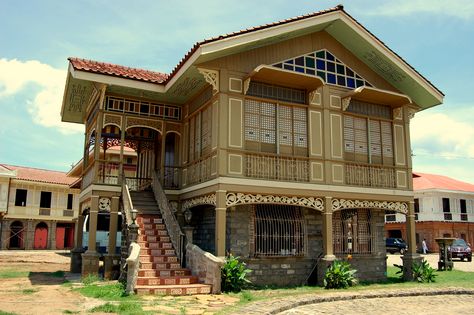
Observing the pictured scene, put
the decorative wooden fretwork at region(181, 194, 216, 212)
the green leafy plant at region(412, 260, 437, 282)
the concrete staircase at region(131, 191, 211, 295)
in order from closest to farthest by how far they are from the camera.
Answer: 1. the concrete staircase at region(131, 191, 211, 295)
2. the decorative wooden fretwork at region(181, 194, 216, 212)
3. the green leafy plant at region(412, 260, 437, 282)

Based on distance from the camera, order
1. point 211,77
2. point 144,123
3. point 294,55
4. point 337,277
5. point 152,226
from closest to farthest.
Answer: point 211,77, point 337,277, point 152,226, point 294,55, point 144,123

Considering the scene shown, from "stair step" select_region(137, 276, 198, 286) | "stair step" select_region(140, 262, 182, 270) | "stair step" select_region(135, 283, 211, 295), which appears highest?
"stair step" select_region(140, 262, 182, 270)

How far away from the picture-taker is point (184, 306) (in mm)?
9867

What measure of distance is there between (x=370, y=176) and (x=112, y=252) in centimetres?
919

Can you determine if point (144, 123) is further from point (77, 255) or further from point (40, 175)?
point (40, 175)

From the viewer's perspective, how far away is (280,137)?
578 inches

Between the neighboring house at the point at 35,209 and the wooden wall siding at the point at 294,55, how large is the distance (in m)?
32.5

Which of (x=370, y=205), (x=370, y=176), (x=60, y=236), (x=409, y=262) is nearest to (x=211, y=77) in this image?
(x=370, y=176)

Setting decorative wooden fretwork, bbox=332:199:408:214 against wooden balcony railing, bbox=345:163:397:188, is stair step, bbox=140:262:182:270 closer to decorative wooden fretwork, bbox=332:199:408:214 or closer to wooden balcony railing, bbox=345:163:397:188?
decorative wooden fretwork, bbox=332:199:408:214

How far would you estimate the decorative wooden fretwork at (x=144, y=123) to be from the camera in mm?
16438

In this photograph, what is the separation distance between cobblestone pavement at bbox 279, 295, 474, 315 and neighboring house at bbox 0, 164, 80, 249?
118ft

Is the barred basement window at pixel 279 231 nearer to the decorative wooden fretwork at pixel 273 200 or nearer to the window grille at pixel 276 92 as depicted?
the decorative wooden fretwork at pixel 273 200

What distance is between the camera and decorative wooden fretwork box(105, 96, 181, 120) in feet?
53.2

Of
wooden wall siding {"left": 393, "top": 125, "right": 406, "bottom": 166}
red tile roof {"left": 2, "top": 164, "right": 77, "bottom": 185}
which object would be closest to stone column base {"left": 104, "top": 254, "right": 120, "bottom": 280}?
wooden wall siding {"left": 393, "top": 125, "right": 406, "bottom": 166}
